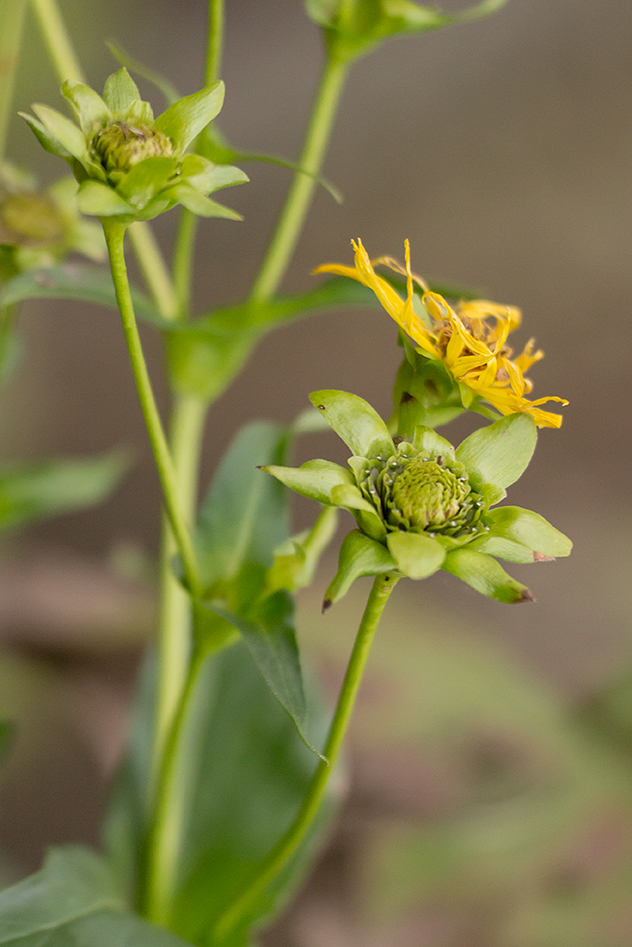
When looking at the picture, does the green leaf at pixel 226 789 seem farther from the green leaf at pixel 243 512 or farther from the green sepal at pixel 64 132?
the green sepal at pixel 64 132

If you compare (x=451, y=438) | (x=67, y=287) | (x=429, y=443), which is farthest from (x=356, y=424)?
(x=451, y=438)

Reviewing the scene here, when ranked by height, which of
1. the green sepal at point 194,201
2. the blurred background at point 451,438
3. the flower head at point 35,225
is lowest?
the blurred background at point 451,438

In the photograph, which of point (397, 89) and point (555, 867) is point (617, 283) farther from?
point (555, 867)

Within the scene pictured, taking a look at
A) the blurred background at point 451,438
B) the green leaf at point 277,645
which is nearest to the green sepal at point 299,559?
the green leaf at point 277,645

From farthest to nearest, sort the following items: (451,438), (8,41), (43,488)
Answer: (451,438) < (43,488) < (8,41)

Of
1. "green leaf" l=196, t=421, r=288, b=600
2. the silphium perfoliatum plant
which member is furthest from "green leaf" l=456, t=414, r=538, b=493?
"green leaf" l=196, t=421, r=288, b=600

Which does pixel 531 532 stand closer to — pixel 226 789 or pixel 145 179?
pixel 145 179

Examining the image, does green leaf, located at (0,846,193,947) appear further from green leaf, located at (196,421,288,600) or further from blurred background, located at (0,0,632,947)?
blurred background, located at (0,0,632,947)
